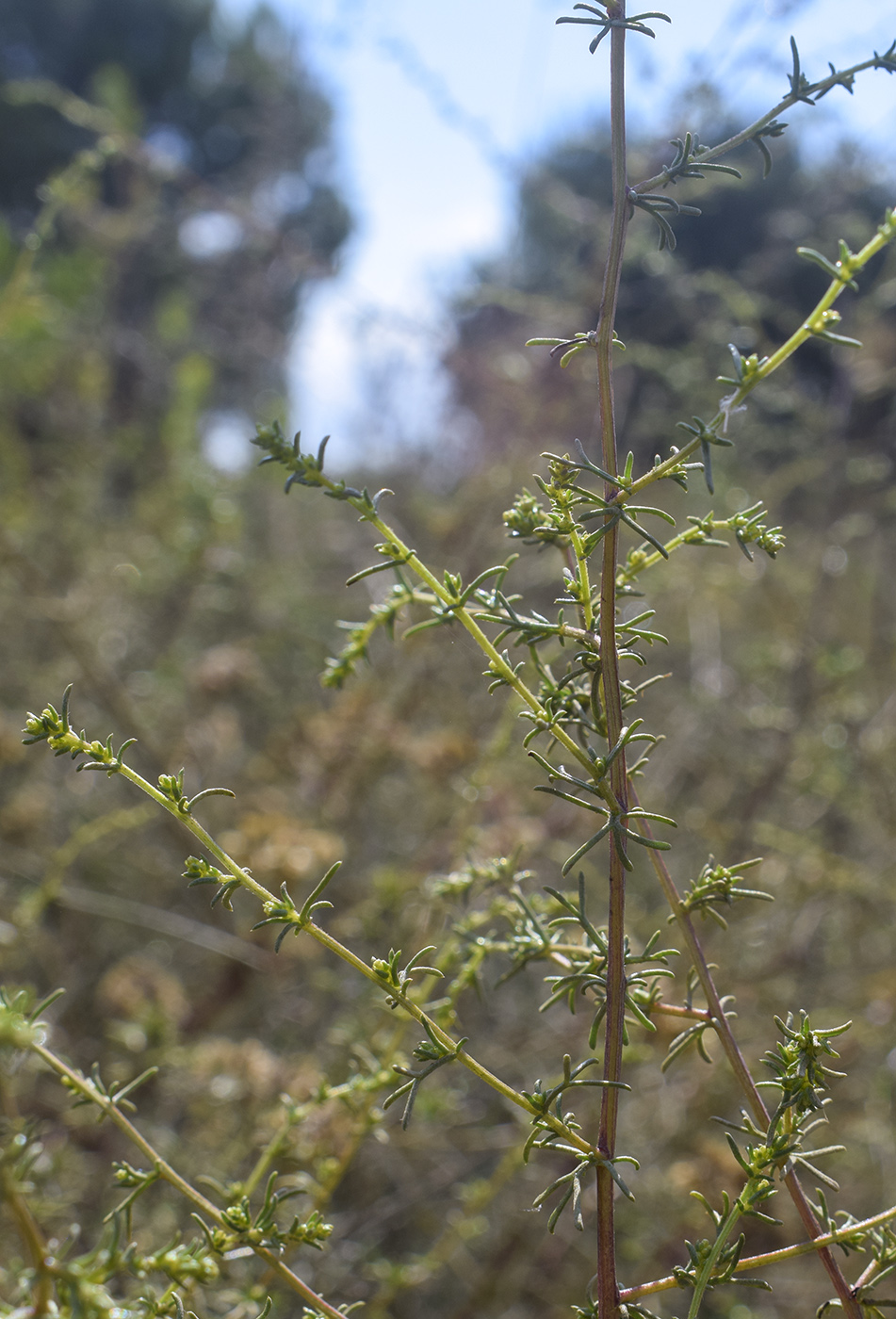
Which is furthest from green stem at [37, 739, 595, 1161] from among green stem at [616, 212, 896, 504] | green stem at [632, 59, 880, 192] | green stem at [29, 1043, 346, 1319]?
green stem at [632, 59, 880, 192]

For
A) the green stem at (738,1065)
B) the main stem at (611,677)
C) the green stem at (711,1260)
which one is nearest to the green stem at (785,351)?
the main stem at (611,677)

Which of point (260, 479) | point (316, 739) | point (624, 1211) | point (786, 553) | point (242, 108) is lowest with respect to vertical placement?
point (624, 1211)

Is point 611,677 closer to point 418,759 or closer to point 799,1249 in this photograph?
point 799,1249

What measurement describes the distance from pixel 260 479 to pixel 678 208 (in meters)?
2.99

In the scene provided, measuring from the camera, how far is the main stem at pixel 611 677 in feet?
1.53

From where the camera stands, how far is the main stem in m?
0.47

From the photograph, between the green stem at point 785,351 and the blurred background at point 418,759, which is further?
the blurred background at point 418,759

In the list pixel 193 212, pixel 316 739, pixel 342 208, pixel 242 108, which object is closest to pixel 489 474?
pixel 316 739

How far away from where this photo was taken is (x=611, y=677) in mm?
480

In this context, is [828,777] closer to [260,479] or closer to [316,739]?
[316,739]

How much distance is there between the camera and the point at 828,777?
1.83 metres

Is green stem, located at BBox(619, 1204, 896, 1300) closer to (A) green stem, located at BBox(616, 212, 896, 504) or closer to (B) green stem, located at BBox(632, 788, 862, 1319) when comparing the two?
(B) green stem, located at BBox(632, 788, 862, 1319)

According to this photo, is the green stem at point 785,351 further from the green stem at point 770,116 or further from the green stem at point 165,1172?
the green stem at point 165,1172

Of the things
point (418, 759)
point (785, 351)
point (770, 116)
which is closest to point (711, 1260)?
point (785, 351)
